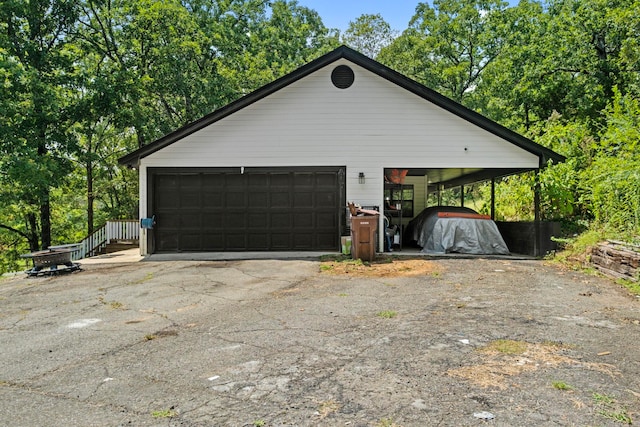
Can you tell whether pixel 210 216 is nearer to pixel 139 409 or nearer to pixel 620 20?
pixel 139 409

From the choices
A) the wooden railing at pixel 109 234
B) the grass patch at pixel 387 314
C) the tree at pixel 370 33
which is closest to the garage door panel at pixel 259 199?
the wooden railing at pixel 109 234

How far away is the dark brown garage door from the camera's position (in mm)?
12445

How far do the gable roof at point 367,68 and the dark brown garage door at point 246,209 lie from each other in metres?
0.99

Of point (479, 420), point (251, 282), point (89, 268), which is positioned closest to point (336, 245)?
point (251, 282)

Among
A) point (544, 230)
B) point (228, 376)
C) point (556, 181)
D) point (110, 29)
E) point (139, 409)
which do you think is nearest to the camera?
point (139, 409)

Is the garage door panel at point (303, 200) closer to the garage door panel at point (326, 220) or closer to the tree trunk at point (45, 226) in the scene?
the garage door panel at point (326, 220)

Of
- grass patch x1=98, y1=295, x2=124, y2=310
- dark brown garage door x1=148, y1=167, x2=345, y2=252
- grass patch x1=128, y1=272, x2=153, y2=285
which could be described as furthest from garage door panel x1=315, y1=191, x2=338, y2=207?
grass patch x1=98, y1=295, x2=124, y2=310

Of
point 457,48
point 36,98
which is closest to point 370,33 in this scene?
point 457,48

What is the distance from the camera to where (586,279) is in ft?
27.1

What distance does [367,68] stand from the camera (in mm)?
12203

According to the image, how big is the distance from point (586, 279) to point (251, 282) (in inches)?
253

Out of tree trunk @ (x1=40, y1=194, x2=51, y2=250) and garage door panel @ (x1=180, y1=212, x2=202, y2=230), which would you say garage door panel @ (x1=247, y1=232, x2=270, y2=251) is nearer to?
garage door panel @ (x1=180, y1=212, x2=202, y2=230)

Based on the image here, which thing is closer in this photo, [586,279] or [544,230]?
[586,279]

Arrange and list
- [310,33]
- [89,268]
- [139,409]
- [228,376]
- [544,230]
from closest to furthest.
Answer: [139,409] < [228,376] < [89,268] < [544,230] < [310,33]
